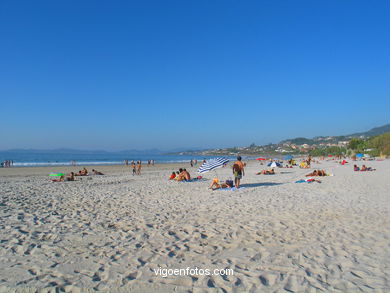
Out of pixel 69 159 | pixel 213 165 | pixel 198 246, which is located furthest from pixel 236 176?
pixel 69 159

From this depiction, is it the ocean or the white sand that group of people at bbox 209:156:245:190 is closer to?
the white sand

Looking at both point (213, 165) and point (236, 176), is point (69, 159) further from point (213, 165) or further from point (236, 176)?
point (236, 176)

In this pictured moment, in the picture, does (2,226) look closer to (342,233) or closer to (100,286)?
(100,286)

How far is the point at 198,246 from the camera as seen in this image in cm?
478

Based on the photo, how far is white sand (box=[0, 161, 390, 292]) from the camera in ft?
11.4

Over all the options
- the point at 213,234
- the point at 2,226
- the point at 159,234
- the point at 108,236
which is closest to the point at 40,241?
the point at 108,236

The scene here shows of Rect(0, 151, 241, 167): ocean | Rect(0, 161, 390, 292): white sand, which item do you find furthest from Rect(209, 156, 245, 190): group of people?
Rect(0, 151, 241, 167): ocean

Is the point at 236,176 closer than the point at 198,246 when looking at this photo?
No

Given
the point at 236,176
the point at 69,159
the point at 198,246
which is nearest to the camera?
the point at 198,246

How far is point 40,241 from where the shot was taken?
196 inches

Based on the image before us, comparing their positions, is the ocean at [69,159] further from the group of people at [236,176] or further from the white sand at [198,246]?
the white sand at [198,246]

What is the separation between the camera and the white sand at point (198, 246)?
3465mm

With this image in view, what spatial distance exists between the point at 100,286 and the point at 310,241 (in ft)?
12.1

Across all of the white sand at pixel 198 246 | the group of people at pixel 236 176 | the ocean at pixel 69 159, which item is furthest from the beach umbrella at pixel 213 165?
the ocean at pixel 69 159
